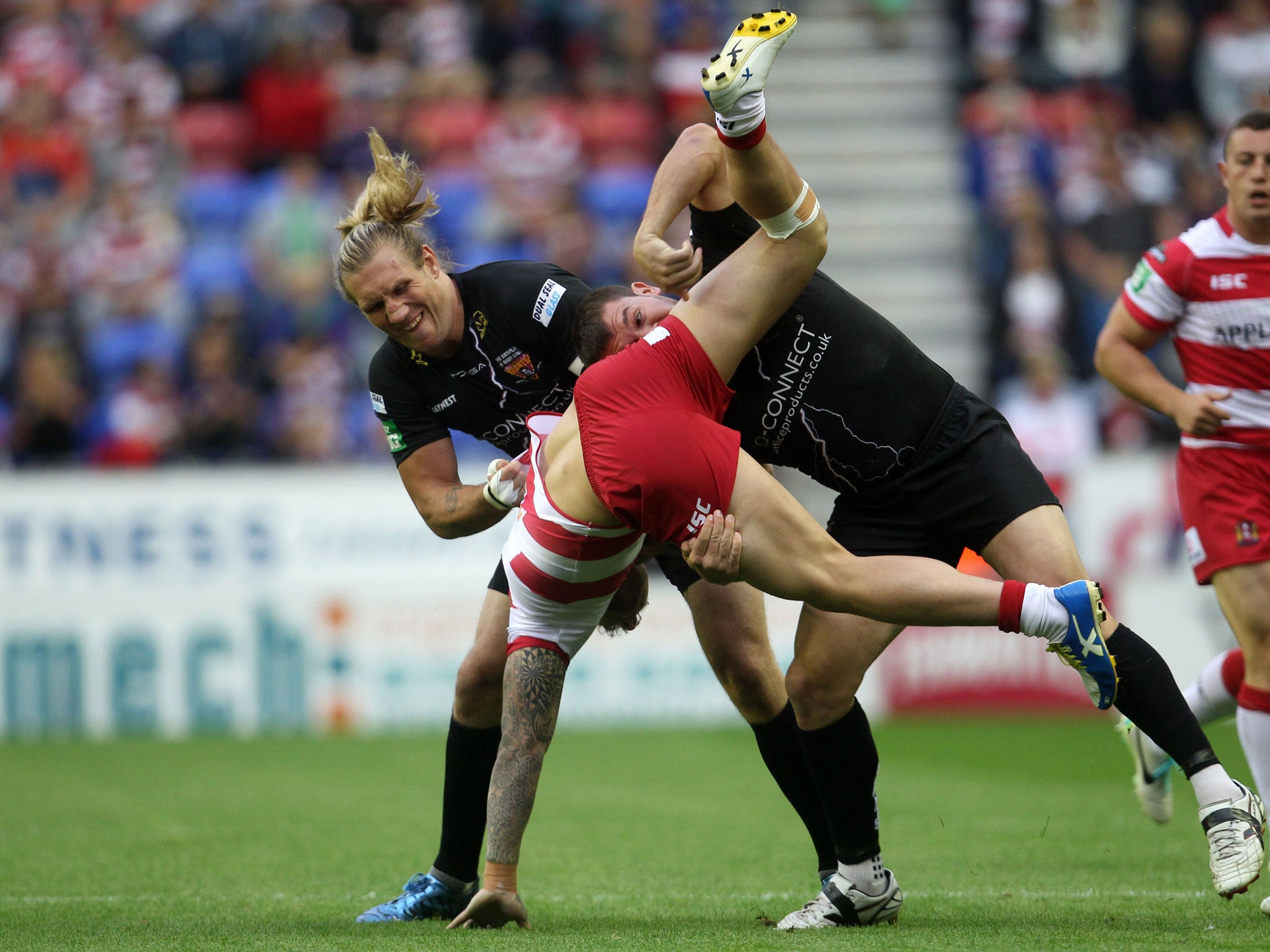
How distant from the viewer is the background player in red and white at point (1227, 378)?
5.43 meters

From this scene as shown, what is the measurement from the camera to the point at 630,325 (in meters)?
5.02

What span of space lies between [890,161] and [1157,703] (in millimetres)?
12218

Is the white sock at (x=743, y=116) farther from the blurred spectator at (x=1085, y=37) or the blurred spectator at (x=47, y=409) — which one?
the blurred spectator at (x=1085, y=37)

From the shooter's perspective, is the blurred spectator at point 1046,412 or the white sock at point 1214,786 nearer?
the white sock at point 1214,786

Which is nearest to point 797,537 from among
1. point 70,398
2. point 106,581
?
point 106,581

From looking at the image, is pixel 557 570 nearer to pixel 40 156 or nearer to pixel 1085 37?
pixel 40 156

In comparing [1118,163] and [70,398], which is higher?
[1118,163]

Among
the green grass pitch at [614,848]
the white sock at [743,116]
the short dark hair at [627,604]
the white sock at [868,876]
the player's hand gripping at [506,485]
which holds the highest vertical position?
the white sock at [743,116]

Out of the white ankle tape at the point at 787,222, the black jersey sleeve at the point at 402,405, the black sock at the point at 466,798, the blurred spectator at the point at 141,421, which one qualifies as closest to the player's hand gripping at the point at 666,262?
the white ankle tape at the point at 787,222

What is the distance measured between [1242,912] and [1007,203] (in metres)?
10.4

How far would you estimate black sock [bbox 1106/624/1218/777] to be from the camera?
4645 millimetres

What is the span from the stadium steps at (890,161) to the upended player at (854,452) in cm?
968

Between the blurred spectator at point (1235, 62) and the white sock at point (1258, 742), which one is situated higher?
the blurred spectator at point (1235, 62)

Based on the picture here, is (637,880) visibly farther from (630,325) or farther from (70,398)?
(70,398)
